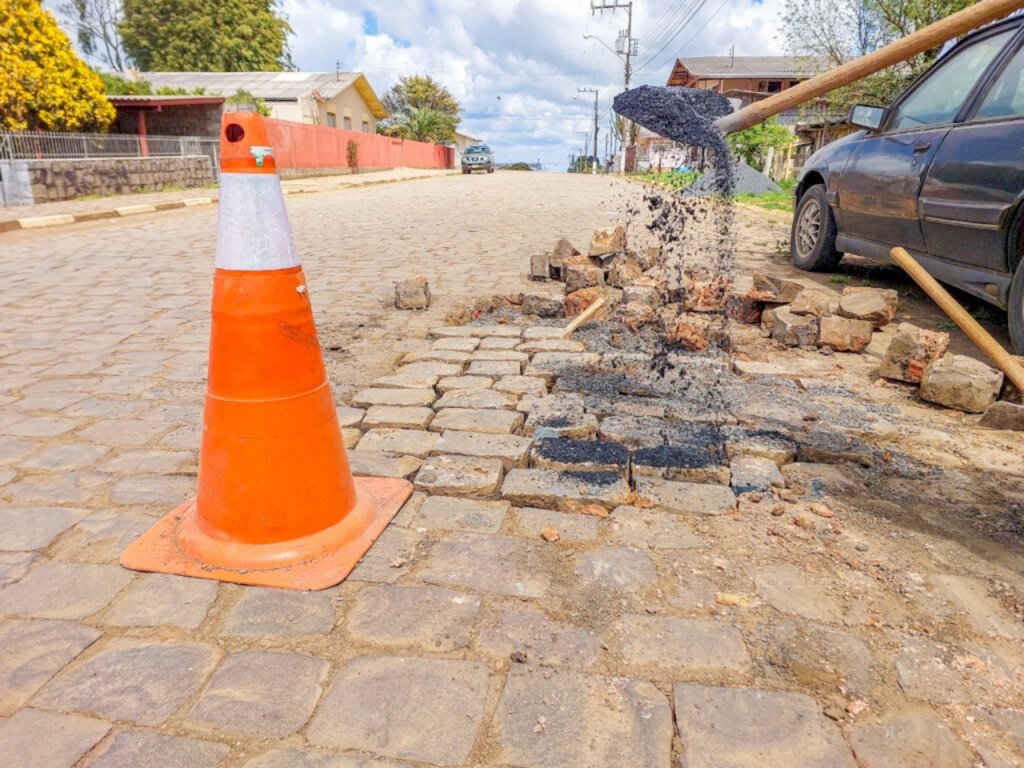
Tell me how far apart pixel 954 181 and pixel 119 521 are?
4830 millimetres

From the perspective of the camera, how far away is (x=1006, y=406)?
10.2ft

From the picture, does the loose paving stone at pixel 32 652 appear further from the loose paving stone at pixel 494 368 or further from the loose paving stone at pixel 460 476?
the loose paving stone at pixel 494 368

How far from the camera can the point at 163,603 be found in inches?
76.0

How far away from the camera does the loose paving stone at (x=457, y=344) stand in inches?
167

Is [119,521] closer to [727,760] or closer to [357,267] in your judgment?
[727,760]

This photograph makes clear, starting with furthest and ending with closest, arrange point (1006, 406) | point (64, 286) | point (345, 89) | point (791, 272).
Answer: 1. point (345, 89)
2. point (791, 272)
3. point (64, 286)
4. point (1006, 406)

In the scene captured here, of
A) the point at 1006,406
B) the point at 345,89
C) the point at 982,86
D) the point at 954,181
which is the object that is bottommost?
the point at 1006,406

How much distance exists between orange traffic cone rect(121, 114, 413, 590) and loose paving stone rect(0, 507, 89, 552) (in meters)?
0.34

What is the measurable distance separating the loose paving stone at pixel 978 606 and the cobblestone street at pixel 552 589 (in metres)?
0.01

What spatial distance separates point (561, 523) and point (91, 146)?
1859cm

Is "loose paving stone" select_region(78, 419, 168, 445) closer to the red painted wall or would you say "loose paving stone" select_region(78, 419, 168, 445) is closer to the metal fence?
the metal fence

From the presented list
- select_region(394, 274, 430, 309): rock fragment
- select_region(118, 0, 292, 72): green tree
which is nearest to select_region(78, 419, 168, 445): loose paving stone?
select_region(394, 274, 430, 309): rock fragment

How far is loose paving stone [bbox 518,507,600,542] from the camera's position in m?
2.27

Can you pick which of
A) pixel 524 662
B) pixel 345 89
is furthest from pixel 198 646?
pixel 345 89
